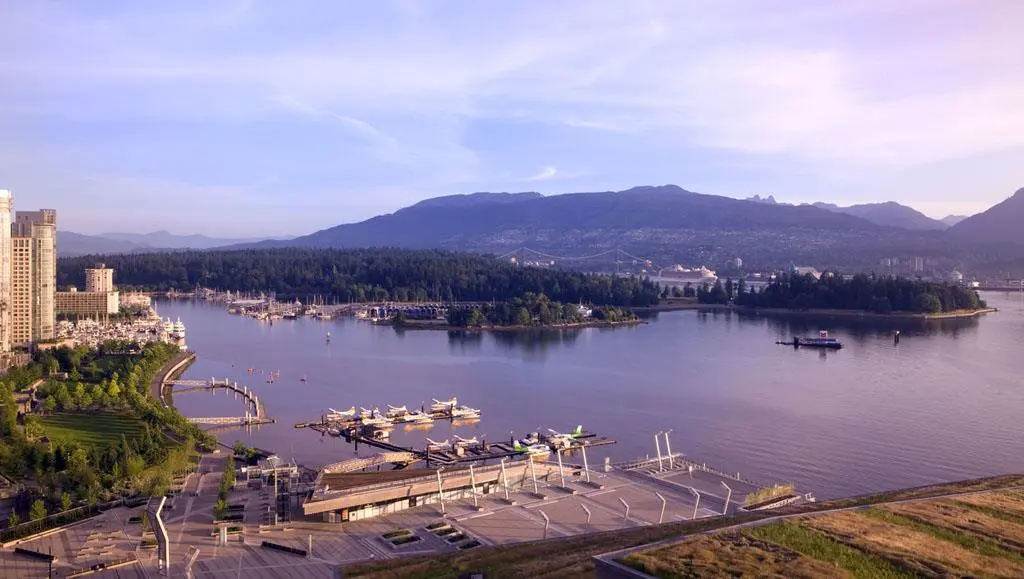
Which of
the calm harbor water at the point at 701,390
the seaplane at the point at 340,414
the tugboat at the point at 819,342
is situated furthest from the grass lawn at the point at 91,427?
the tugboat at the point at 819,342

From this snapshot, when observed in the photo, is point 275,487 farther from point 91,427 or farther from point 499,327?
point 499,327

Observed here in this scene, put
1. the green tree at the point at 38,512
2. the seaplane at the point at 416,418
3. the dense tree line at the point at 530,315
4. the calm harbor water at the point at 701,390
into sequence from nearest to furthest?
the green tree at the point at 38,512
the calm harbor water at the point at 701,390
the seaplane at the point at 416,418
the dense tree line at the point at 530,315

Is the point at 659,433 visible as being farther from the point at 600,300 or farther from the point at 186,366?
the point at 600,300

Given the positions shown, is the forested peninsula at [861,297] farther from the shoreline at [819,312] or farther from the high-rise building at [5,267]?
the high-rise building at [5,267]

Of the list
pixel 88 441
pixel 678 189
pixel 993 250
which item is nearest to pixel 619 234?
pixel 993 250

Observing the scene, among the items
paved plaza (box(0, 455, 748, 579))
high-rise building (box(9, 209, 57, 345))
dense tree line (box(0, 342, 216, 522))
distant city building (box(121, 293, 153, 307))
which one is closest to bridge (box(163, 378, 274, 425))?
dense tree line (box(0, 342, 216, 522))
